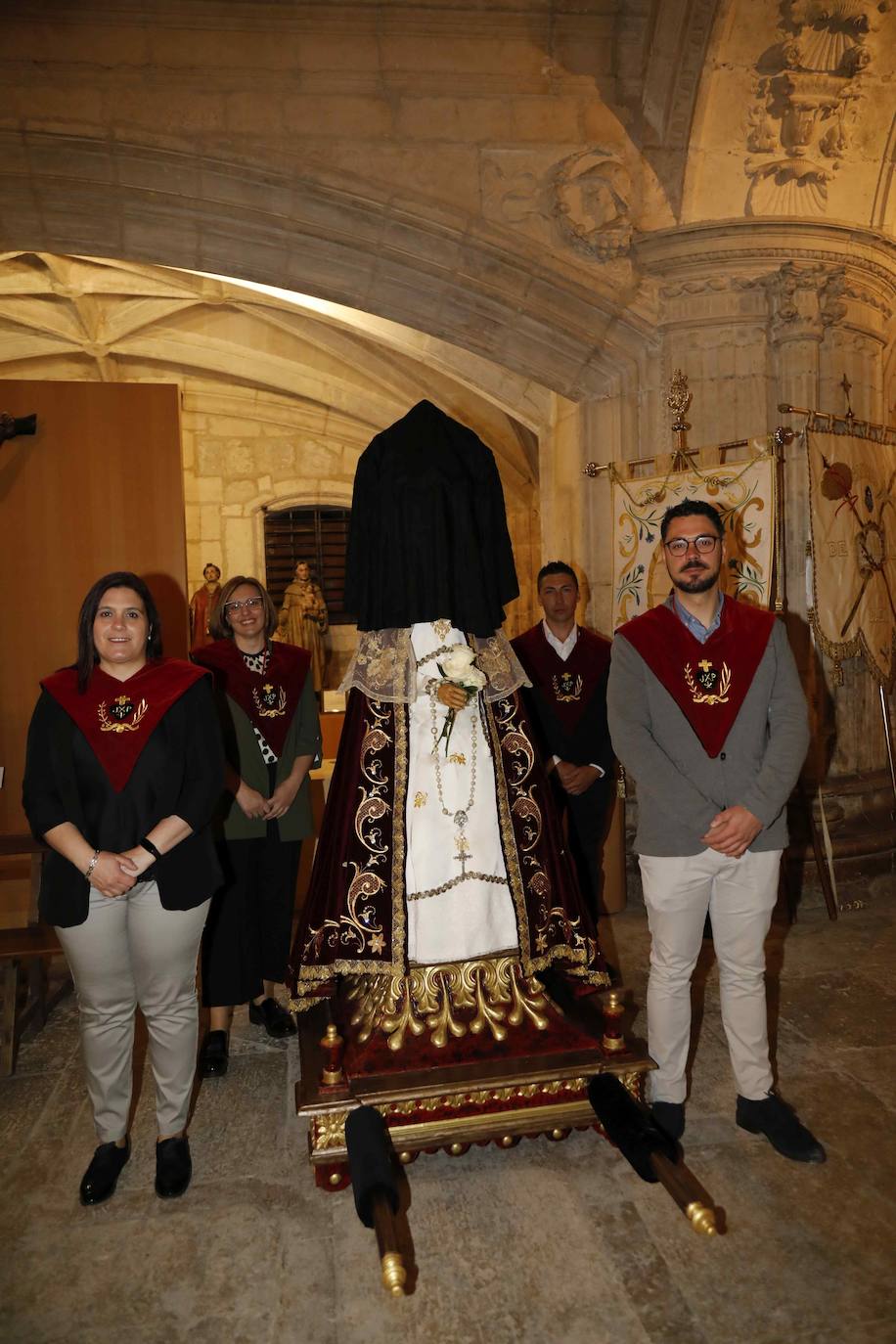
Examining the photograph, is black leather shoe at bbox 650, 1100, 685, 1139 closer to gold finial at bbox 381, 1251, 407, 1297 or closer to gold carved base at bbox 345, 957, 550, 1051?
gold carved base at bbox 345, 957, 550, 1051

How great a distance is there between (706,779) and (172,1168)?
71.0 inches

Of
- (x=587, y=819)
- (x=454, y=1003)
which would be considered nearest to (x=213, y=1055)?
(x=454, y=1003)

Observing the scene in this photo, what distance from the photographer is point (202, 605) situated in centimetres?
1032

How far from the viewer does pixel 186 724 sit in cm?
245

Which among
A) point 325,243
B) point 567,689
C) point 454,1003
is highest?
point 325,243

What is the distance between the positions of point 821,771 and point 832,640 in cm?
76

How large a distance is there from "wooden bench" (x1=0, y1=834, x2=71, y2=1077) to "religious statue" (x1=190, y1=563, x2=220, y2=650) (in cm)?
641

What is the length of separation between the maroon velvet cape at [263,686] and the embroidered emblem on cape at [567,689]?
1326 mm

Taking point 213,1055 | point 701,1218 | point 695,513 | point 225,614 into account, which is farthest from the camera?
point 225,614

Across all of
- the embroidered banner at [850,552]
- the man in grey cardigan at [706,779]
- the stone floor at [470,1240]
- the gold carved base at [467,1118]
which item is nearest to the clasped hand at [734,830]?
the man in grey cardigan at [706,779]

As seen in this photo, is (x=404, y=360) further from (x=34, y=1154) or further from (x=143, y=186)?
(x=34, y=1154)

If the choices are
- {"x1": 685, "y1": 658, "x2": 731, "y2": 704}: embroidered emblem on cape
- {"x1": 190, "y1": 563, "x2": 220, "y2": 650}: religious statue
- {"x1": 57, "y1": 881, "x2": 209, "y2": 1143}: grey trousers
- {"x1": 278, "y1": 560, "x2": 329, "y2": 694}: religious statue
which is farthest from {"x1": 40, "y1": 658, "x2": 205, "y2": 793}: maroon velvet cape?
{"x1": 278, "y1": 560, "x2": 329, "y2": 694}: religious statue

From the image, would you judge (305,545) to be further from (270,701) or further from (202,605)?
(270,701)

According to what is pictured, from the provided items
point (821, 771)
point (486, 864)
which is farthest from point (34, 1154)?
point (821, 771)
